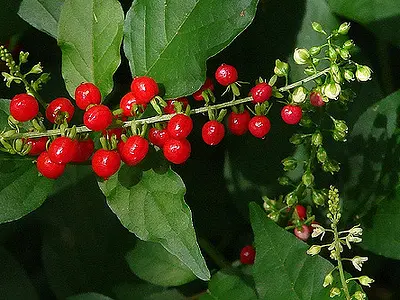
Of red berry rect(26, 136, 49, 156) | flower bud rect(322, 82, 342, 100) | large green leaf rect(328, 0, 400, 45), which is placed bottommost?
large green leaf rect(328, 0, 400, 45)

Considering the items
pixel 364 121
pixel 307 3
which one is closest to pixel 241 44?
pixel 307 3

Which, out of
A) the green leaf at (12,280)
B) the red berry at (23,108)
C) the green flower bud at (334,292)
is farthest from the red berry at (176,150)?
the green leaf at (12,280)

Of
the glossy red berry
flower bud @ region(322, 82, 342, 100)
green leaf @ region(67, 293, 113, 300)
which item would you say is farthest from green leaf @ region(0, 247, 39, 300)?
A: flower bud @ region(322, 82, 342, 100)

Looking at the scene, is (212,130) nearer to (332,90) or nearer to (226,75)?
(226,75)

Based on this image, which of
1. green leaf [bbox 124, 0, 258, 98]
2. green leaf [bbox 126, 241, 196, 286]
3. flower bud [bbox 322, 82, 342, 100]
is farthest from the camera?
green leaf [bbox 126, 241, 196, 286]

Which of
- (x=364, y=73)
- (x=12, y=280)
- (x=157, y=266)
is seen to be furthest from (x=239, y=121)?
(x=12, y=280)

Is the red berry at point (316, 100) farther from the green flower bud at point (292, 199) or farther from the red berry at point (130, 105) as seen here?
the red berry at point (130, 105)

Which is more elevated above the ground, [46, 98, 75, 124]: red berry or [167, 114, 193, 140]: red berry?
[46, 98, 75, 124]: red berry

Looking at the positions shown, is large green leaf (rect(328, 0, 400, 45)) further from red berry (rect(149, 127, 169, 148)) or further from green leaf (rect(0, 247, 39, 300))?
green leaf (rect(0, 247, 39, 300))
